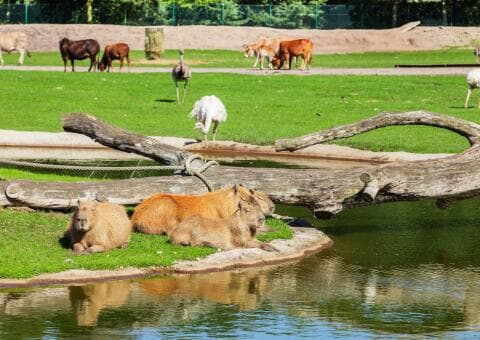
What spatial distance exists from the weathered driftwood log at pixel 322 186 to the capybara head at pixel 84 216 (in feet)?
7.53

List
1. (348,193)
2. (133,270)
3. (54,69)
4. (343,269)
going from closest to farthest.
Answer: (133,270), (343,269), (348,193), (54,69)

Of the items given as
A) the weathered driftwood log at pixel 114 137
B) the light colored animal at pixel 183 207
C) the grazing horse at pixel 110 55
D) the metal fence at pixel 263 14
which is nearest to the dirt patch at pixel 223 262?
the light colored animal at pixel 183 207

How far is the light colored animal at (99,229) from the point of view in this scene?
49.3 feet

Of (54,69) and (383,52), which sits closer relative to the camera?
(54,69)

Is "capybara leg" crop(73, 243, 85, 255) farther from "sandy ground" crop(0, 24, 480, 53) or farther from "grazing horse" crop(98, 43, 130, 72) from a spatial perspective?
"sandy ground" crop(0, 24, 480, 53)

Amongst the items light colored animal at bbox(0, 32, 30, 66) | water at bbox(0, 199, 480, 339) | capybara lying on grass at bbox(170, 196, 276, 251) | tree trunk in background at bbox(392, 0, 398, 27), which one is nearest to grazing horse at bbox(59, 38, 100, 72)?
light colored animal at bbox(0, 32, 30, 66)

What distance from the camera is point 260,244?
16.0 m

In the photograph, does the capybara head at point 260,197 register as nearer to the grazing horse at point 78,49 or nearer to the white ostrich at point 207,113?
the white ostrich at point 207,113

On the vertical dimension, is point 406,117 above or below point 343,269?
above

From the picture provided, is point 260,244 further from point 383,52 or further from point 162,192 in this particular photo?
point 383,52

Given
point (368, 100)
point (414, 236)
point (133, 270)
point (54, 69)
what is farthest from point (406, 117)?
point (54, 69)

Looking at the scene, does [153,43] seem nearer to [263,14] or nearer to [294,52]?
[294,52]

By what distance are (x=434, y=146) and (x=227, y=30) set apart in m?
38.6

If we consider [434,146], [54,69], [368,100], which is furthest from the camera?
[54,69]
